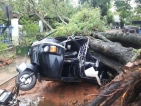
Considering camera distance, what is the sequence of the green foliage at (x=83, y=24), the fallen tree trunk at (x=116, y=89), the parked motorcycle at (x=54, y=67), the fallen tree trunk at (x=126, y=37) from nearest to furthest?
the fallen tree trunk at (x=116, y=89) < the parked motorcycle at (x=54, y=67) < the fallen tree trunk at (x=126, y=37) < the green foliage at (x=83, y=24)

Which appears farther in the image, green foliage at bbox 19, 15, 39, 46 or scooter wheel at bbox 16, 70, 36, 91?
green foliage at bbox 19, 15, 39, 46

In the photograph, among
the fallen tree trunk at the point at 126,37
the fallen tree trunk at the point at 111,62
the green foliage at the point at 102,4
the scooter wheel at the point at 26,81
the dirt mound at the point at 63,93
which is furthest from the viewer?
the green foliage at the point at 102,4

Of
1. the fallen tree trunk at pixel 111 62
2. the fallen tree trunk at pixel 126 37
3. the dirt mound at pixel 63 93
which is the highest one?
the fallen tree trunk at pixel 126 37

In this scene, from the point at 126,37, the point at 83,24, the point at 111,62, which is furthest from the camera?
the point at 83,24

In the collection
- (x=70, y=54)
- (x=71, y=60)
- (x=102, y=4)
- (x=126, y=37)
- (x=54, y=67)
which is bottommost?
(x=54, y=67)

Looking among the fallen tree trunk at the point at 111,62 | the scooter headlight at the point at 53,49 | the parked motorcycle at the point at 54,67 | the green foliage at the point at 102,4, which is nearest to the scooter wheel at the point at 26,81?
the parked motorcycle at the point at 54,67

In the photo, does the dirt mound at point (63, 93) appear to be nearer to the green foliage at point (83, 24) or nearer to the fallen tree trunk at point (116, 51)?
the fallen tree trunk at point (116, 51)

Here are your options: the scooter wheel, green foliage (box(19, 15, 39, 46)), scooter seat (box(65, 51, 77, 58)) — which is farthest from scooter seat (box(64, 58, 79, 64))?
green foliage (box(19, 15, 39, 46))

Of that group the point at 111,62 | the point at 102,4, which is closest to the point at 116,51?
the point at 111,62

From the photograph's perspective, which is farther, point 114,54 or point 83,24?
point 83,24

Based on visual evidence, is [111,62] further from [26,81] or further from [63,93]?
[26,81]

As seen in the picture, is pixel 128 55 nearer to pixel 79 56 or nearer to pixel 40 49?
pixel 79 56

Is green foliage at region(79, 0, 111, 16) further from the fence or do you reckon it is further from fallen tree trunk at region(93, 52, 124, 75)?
fallen tree trunk at region(93, 52, 124, 75)

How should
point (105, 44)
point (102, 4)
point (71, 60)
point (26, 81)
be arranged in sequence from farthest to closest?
point (102, 4) < point (105, 44) < point (71, 60) < point (26, 81)
